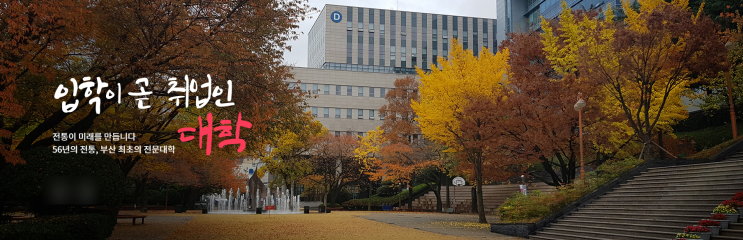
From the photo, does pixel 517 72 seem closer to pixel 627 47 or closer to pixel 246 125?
Answer: pixel 627 47

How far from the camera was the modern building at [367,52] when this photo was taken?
64.1 metres

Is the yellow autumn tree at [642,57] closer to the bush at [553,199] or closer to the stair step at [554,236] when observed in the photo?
the bush at [553,199]

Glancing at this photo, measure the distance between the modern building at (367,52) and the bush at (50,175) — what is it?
50165mm

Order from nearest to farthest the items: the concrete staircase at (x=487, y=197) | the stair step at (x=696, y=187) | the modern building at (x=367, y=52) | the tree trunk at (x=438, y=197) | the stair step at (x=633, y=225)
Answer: the stair step at (x=633, y=225) < the stair step at (x=696, y=187) < the concrete staircase at (x=487, y=197) < the tree trunk at (x=438, y=197) < the modern building at (x=367, y=52)

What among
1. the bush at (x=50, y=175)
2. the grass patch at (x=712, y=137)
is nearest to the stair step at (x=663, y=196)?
the grass patch at (x=712, y=137)

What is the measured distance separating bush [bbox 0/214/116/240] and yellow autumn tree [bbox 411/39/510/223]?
1372 cm

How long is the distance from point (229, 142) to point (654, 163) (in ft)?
50.8

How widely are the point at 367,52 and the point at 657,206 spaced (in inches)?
2405

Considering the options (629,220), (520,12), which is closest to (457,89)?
(629,220)

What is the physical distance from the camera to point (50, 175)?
11664 mm

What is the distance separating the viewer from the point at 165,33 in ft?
37.3

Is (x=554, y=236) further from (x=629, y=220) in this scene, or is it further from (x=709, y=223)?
(x=709, y=223)

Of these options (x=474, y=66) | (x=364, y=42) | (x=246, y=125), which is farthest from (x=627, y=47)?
(x=364, y=42)

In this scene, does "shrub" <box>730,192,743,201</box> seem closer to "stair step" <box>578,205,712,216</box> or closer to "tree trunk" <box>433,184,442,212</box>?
"stair step" <box>578,205,712,216</box>
